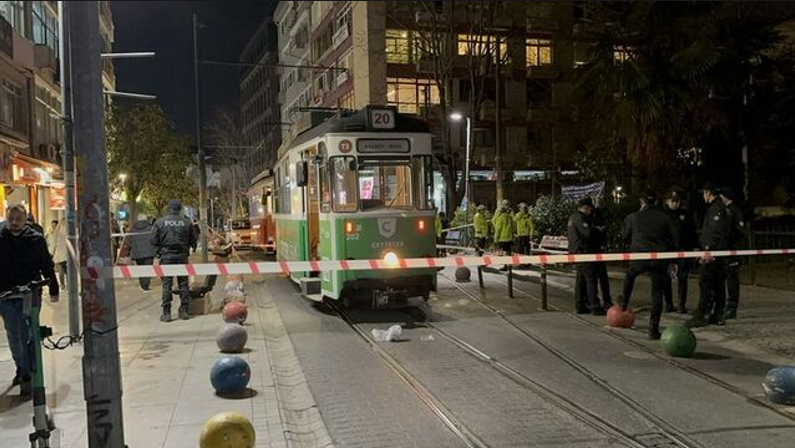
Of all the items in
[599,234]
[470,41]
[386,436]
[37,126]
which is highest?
[470,41]

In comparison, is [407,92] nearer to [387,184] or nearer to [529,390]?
[387,184]

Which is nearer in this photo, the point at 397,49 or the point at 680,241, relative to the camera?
the point at 680,241

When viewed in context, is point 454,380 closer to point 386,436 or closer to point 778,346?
point 386,436

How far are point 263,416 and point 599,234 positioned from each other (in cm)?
766

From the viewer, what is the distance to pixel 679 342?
881 centimetres

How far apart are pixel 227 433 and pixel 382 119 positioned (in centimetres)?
Answer: 767

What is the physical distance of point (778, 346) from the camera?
9.41m

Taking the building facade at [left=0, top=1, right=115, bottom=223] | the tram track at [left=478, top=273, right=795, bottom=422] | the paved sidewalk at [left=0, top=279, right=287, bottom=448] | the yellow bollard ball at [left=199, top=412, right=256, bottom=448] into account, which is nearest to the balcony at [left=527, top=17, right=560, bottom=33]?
the building facade at [left=0, top=1, right=115, bottom=223]

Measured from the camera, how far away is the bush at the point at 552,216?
75.0ft

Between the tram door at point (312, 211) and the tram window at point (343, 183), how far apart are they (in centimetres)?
99

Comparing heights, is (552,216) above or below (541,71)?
below

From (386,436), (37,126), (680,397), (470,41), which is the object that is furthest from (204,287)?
(470,41)

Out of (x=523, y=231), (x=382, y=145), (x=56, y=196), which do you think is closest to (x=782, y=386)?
(x=382, y=145)

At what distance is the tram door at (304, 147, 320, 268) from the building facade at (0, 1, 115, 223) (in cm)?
685
